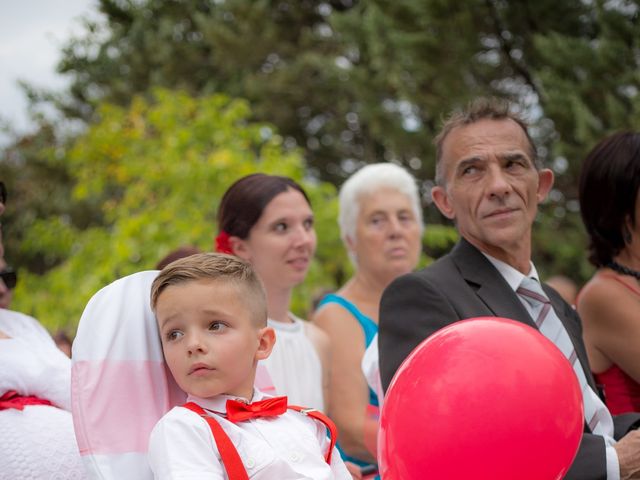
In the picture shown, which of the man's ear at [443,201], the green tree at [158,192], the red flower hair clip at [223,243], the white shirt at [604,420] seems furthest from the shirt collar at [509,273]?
the green tree at [158,192]

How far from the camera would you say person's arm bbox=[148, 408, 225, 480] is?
6.43ft

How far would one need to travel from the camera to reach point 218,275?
2236mm

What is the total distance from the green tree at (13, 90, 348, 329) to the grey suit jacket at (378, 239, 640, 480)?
216 inches

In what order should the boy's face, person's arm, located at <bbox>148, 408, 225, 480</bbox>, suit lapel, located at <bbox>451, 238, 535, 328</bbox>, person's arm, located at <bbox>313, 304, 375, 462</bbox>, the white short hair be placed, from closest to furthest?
person's arm, located at <bbox>148, 408, 225, 480</bbox>, the boy's face, suit lapel, located at <bbox>451, 238, 535, 328</bbox>, person's arm, located at <bbox>313, 304, 375, 462</bbox>, the white short hair

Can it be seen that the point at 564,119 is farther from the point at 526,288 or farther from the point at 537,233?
the point at 526,288

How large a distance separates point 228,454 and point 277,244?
1.82 m

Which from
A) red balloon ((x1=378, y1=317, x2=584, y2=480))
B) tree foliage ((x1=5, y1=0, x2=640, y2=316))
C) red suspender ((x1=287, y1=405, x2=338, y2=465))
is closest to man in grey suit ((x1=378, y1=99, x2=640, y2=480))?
red suspender ((x1=287, y1=405, x2=338, y2=465))

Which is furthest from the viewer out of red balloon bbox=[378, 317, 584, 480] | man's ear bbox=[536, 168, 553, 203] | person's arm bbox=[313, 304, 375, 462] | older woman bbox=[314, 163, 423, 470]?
older woman bbox=[314, 163, 423, 470]

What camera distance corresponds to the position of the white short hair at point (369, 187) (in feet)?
14.4

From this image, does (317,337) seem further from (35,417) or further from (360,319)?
(35,417)

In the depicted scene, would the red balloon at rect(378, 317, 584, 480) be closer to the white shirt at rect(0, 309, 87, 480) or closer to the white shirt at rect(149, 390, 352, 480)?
the white shirt at rect(149, 390, 352, 480)

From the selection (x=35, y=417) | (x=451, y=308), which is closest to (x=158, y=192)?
(x=35, y=417)

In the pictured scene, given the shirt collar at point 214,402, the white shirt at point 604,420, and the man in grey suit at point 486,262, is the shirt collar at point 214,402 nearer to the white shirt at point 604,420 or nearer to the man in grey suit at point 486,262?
the man in grey suit at point 486,262

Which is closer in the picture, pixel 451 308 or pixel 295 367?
pixel 451 308
